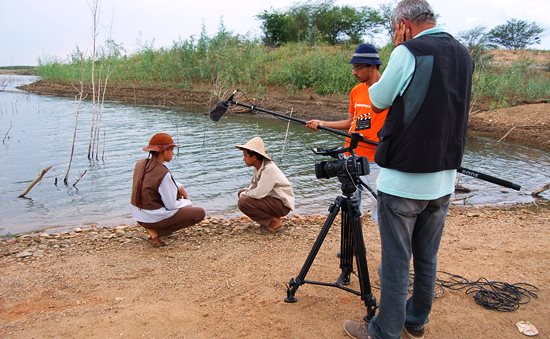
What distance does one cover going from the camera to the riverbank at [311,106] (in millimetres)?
13688

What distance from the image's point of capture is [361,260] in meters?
3.05

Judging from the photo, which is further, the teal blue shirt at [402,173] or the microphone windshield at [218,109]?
the microphone windshield at [218,109]

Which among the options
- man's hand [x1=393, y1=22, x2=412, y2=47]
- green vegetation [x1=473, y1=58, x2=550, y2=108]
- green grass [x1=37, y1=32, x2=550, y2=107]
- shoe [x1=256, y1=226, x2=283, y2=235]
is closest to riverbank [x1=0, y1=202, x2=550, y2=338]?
shoe [x1=256, y1=226, x2=283, y2=235]

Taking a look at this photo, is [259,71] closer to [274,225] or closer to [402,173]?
[274,225]

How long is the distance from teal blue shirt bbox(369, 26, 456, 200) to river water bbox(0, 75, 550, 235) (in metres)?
4.60

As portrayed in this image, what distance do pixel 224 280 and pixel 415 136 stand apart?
2.18 metres

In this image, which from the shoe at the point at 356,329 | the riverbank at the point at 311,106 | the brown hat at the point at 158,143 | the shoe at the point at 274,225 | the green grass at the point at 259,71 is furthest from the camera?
the green grass at the point at 259,71

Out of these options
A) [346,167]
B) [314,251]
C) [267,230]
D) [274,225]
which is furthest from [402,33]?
[267,230]

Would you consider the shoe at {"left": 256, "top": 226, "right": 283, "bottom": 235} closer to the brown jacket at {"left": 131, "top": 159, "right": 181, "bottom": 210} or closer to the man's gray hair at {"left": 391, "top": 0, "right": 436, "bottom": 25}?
the brown jacket at {"left": 131, "top": 159, "right": 181, "bottom": 210}

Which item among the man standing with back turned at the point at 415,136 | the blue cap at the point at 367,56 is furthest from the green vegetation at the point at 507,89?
the man standing with back turned at the point at 415,136

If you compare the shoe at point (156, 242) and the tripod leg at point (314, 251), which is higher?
the tripod leg at point (314, 251)

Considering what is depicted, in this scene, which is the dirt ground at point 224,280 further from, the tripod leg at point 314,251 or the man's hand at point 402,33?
the man's hand at point 402,33

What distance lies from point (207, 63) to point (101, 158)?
45.4ft

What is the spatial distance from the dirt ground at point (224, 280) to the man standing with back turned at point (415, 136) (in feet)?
2.72
